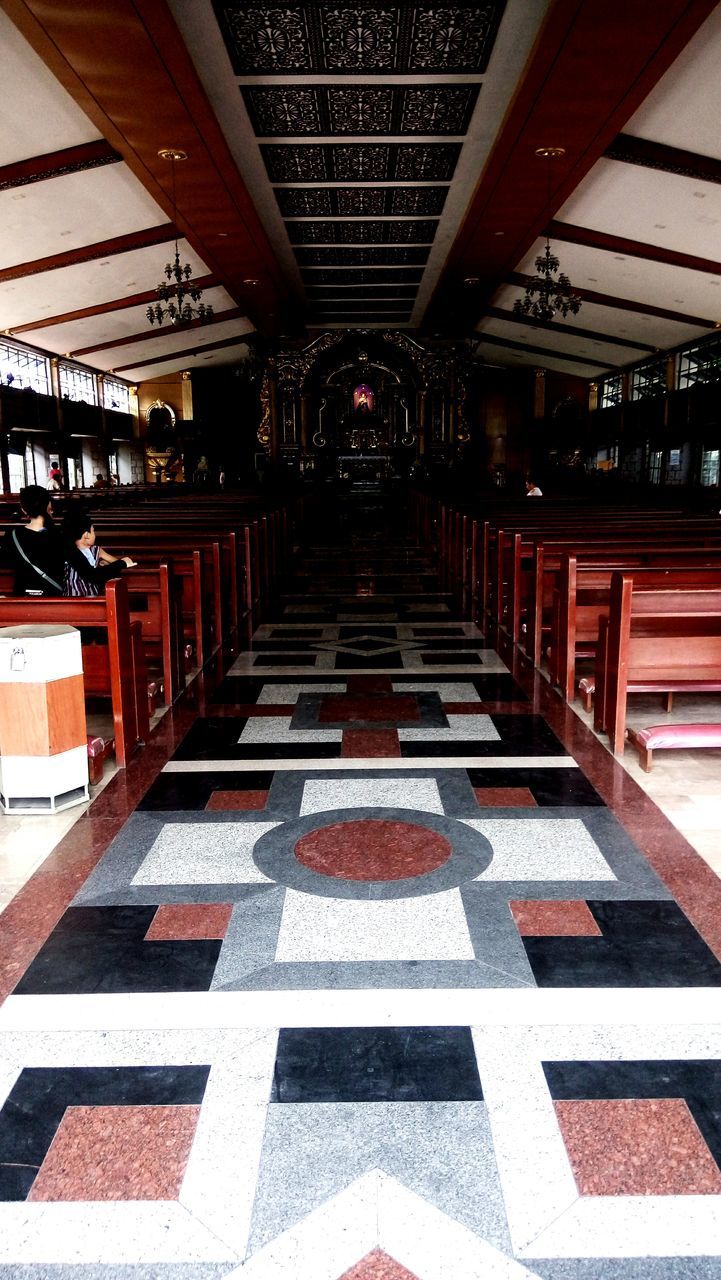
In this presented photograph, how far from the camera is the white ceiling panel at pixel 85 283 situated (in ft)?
47.7

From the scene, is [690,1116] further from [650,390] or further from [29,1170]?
[650,390]

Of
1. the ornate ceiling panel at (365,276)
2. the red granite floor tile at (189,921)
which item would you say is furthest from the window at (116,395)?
the red granite floor tile at (189,921)

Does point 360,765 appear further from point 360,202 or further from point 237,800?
point 360,202

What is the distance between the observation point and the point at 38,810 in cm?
369

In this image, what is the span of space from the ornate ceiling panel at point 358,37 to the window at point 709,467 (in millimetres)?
9360

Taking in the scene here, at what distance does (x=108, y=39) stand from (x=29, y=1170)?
7.77 metres

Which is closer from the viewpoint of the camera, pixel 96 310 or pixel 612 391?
pixel 96 310

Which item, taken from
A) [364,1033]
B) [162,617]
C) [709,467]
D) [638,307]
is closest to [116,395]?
[638,307]

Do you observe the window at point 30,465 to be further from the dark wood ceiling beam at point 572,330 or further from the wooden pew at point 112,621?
the wooden pew at point 112,621

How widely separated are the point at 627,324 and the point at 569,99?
399 inches

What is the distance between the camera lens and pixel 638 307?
16.2 meters

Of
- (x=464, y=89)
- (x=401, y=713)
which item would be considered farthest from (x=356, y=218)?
(x=401, y=713)

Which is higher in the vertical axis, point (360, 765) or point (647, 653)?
point (647, 653)

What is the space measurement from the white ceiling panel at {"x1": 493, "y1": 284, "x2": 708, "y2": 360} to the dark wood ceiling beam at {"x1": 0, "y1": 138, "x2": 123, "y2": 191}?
9.23 m
